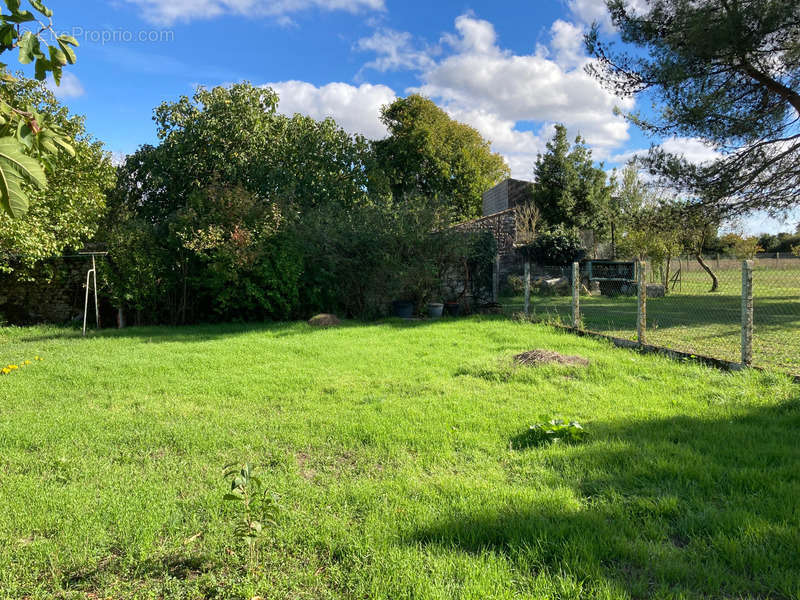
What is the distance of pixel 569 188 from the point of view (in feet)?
71.8

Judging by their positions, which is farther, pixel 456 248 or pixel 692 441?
pixel 456 248

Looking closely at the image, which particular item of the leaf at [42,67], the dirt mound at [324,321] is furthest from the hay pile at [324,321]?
the leaf at [42,67]

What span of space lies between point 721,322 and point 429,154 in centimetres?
1931

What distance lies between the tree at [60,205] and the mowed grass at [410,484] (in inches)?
186

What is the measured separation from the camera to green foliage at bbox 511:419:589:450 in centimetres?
337

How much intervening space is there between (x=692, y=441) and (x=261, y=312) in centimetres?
983

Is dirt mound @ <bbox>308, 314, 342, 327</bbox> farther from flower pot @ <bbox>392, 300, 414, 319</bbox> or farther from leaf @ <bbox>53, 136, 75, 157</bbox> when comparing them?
leaf @ <bbox>53, 136, 75, 157</bbox>

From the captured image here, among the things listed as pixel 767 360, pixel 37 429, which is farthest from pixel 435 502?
pixel 767 360

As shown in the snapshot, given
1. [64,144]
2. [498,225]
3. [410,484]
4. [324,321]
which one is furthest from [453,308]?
[64,144]

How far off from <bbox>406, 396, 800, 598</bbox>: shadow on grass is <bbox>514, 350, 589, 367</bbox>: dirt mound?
7.36ft

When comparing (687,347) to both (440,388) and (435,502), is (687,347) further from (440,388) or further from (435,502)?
(435,502)

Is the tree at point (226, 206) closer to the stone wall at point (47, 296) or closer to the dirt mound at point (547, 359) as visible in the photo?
the stone wall at point (47, 296)

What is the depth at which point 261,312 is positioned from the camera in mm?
11398

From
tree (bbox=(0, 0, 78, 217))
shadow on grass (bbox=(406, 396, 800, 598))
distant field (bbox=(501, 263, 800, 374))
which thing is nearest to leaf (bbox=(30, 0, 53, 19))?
tree (bbox=(0, 0, 78, 217))
